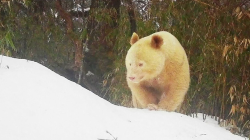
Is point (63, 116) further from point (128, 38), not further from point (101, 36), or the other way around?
point (101, 36)

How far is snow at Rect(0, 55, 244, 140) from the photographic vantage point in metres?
1.83

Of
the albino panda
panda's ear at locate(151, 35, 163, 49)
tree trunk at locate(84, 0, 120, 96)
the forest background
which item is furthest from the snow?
tree trunk at locate(84, 0, 120, 96)

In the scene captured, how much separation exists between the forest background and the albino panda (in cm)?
101

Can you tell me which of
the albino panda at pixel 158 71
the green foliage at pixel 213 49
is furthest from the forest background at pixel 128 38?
the albino panda at pixel 158 71

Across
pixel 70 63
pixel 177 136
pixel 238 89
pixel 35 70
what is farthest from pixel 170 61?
pixel 70 63

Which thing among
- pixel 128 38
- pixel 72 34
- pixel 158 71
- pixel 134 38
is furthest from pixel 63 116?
pixel 72 34

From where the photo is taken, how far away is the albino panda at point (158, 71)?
3.09 m

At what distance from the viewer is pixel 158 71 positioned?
3152 millimetres

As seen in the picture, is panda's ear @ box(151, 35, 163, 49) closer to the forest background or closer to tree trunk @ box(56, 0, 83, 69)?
the forest background

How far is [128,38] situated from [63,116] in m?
3.29

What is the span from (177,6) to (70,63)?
2371 mm

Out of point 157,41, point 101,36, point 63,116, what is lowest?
point 63,116

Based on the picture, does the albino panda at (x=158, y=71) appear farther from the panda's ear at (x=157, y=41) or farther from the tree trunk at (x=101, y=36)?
the tree trunk at (x=101, y=36)

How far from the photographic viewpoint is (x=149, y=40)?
3.21 meters
